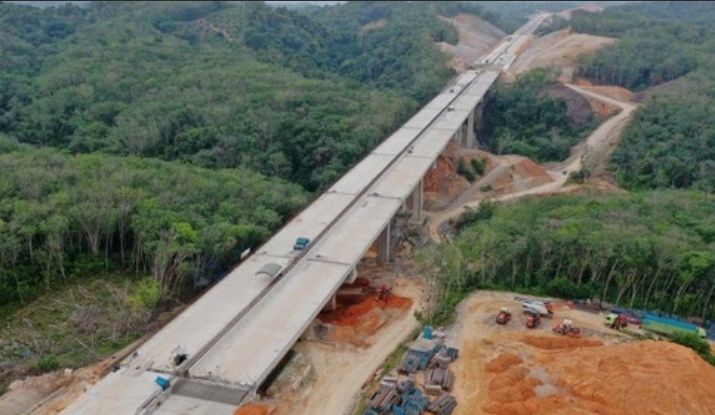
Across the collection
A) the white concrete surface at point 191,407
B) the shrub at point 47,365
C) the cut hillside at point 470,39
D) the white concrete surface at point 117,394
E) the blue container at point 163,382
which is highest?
the cut hillside at point 470,39

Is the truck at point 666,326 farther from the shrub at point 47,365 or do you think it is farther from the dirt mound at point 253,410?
the shrub at point 47,365

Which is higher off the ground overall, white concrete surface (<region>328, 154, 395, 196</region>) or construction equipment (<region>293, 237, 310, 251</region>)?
white concrete surface (<region>328, 154, 395, 196</region>)

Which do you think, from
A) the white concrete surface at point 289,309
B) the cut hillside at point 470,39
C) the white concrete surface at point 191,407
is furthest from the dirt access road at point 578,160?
the white concrete surface at point 191,407

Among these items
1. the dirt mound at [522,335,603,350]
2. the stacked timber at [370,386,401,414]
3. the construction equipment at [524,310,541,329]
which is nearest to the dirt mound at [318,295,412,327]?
the construction equipment at [524,310,541,329]

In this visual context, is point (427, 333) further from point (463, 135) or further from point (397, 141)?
point (463, 135)

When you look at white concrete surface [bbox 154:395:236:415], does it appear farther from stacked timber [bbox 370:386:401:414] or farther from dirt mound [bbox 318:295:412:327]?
dirt mound [bbox 318:295:412:327]

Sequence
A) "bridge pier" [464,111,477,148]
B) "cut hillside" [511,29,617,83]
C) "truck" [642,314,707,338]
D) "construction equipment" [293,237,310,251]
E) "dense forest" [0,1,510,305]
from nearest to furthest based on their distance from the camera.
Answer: "truck" [642,314,707,338], "construction equipment" [293,237,310,251], "dense forest" [0,1,510,305], "bridge pier" [464,111,477,148], "cut hillside" [511,29,617,83]

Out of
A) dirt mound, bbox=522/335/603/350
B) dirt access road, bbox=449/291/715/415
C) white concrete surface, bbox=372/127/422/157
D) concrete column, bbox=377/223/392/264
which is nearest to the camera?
dirt access road, bbox=449/291/715/415
